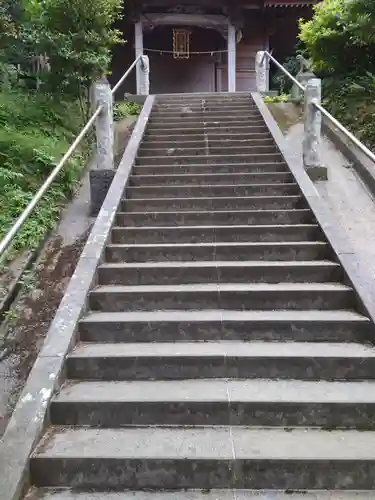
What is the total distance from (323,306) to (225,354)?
1.06 m

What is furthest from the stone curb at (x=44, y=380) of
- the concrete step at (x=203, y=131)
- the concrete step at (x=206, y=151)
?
the concrete step at (x=203, y=131)

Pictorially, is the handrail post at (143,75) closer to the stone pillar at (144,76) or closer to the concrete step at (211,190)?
the stone pillar at (144,76)

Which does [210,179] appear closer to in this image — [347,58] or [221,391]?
[221,391]

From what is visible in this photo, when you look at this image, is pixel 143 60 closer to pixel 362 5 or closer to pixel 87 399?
pixel 362 5

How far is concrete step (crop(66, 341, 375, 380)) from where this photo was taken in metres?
3.45

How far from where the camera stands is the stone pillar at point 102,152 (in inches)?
244

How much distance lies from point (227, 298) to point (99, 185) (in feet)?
9.34

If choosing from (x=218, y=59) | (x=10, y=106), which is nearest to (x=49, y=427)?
(x=10, y=106)

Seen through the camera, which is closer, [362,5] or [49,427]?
[49,427]

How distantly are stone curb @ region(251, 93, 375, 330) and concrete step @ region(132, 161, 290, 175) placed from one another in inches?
9.6

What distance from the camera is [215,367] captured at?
349cm

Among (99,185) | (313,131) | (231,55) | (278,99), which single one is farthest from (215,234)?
(231,55)

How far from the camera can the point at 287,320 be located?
3.78 m

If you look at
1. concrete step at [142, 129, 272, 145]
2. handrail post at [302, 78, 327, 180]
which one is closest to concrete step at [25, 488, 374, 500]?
handrail post at [302, 78, 327, 180]
